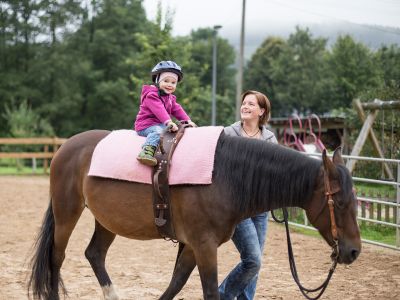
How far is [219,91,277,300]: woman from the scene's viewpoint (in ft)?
12.5

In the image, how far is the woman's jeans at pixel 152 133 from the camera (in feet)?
11.9

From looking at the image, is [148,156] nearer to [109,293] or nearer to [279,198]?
[279,198]

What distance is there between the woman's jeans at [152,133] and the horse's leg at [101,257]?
42.1 inches

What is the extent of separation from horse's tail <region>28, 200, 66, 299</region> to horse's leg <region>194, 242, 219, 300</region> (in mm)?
1555

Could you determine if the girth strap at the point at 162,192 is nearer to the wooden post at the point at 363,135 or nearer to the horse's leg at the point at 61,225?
the horse's leg at the point at 61,225

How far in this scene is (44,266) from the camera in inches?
168

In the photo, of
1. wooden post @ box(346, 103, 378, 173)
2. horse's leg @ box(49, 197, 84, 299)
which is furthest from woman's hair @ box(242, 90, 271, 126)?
wooden post @ box(346, 103, 378, 173)

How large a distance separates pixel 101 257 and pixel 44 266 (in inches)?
18.5

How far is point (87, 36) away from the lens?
114ft

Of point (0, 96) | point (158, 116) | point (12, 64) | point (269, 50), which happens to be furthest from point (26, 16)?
point (158, 116)

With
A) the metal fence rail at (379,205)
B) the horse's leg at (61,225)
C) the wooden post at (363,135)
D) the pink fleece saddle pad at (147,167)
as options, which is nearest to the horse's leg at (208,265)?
the pink fleece saddle pad at (147,167)

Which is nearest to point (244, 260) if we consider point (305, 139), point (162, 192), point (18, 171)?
point (162, 192)

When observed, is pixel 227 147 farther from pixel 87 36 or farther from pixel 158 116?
pixel 87 36

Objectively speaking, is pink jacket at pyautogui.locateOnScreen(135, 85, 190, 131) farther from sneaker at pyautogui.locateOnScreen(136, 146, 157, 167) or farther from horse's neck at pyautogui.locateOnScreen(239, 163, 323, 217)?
horse's neck at pyautogui.locateOnScreen(239, 163, 323, 217)
